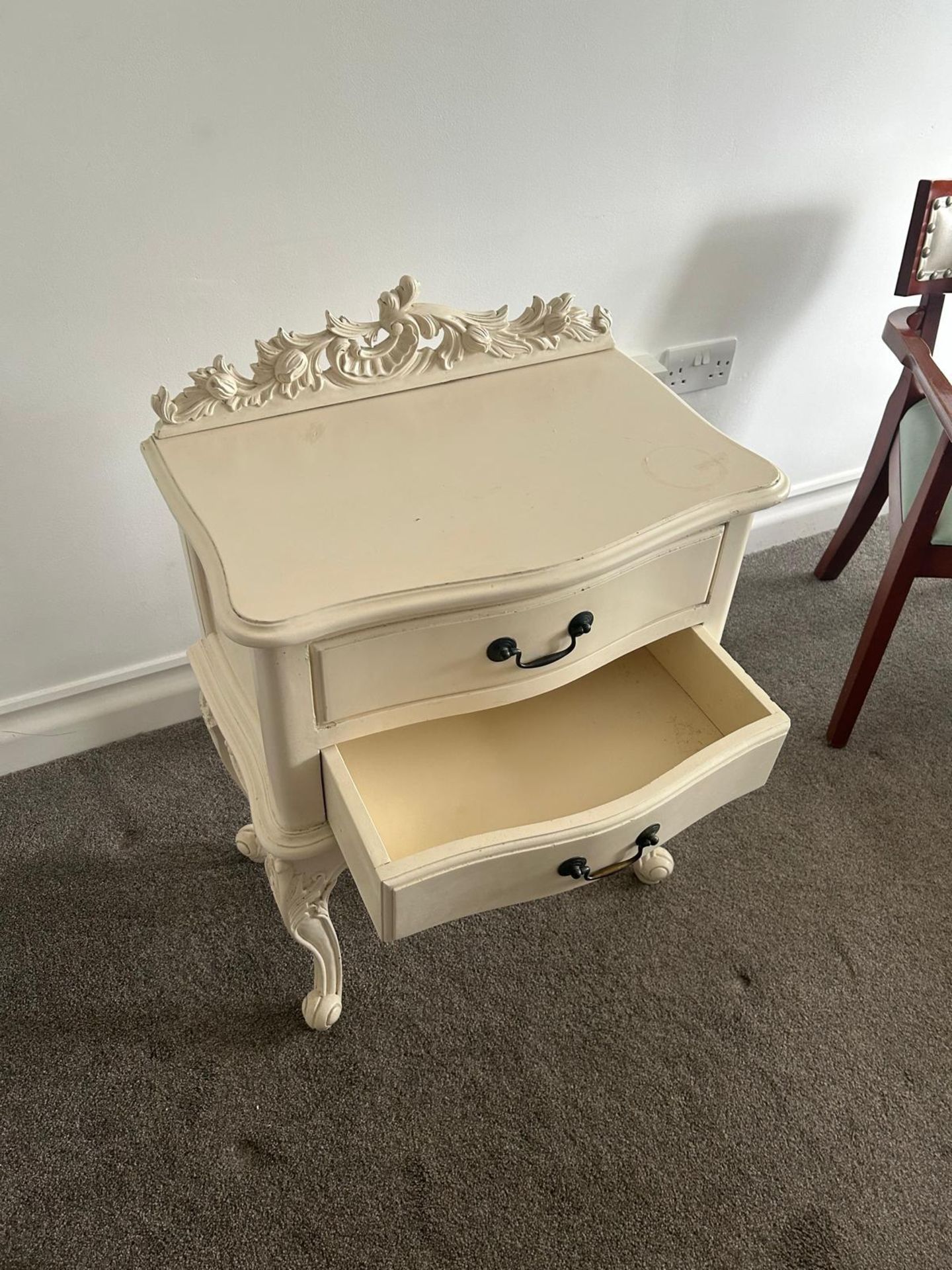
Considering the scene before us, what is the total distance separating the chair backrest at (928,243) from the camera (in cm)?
145

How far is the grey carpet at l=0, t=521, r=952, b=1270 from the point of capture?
1.12 metres

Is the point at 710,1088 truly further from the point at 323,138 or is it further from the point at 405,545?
the point at 323,138

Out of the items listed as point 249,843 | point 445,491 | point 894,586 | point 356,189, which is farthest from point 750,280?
point 249,843

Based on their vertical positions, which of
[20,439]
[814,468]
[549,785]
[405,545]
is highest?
[405,545]

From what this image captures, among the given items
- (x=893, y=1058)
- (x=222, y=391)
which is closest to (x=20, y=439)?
(x=222, y=391)

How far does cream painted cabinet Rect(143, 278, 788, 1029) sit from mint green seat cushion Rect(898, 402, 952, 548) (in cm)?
66

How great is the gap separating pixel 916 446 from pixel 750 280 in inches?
15.4

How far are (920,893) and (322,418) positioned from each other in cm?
113

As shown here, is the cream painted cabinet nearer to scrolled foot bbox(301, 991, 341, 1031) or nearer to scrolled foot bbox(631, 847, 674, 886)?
scrolled foot bbox(301, 991, 341, 1031)

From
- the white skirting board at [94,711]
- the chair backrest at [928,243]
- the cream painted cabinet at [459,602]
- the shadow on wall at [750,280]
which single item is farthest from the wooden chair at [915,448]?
the white skirting board at [94,711]

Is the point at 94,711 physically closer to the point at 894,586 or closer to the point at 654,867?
the point at 654,867

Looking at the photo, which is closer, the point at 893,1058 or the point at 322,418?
the point at 322,418

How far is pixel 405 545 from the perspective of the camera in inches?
34.8

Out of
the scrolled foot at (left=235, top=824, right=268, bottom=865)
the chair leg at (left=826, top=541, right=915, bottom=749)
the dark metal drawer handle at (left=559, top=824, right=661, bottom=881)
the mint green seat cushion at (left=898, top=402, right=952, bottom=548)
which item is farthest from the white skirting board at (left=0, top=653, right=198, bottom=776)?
the mint green seat cushion at (left=898, top=402, right=952, bottom=548)
